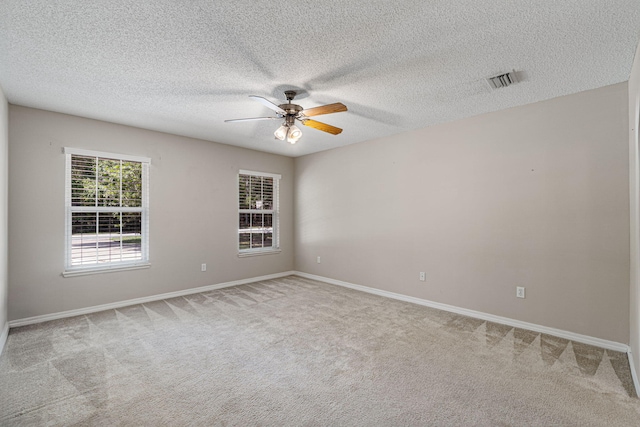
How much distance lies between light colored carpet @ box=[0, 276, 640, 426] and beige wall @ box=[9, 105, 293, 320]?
501 millimetres

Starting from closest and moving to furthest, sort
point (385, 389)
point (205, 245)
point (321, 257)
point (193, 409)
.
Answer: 1. point (193, 409)
2. point (385, 389)
3. point (205, 245)
4. point (321, 257)

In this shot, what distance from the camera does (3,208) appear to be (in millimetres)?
3164

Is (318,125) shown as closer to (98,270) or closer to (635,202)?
(635,202)

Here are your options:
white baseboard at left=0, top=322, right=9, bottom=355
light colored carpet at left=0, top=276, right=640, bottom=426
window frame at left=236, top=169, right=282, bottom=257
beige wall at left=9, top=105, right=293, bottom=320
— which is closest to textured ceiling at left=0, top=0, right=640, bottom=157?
Result: beige wall at left=9, top=105, right=293, bottom=320

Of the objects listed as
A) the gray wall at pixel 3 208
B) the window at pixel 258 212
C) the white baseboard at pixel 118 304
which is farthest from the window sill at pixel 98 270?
the window at pixel 258 212

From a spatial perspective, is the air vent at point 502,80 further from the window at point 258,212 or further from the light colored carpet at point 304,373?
the window at point 258,212

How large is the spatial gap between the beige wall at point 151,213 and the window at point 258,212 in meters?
0.15

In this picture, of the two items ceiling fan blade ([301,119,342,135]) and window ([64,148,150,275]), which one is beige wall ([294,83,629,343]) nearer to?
ceiling fan blade ([301,119,342,135])

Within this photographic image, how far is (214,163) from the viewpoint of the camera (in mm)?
5223

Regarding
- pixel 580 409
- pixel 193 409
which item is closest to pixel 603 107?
pixel 580 409

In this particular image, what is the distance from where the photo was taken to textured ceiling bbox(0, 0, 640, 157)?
188cm

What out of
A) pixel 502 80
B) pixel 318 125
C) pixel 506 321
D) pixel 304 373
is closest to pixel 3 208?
pixel 318 125

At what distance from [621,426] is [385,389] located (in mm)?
1411

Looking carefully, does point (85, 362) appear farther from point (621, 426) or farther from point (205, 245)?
point (621, 426)
